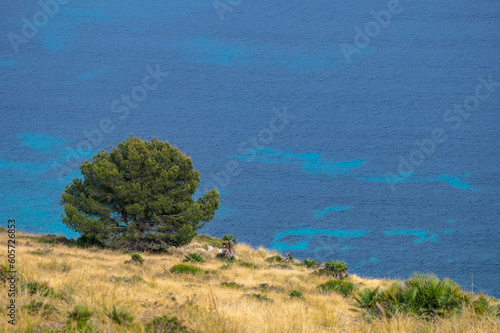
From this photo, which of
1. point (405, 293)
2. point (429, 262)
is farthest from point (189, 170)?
point (429, 262)

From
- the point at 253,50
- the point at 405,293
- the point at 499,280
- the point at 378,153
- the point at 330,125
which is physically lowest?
the point at 405,293

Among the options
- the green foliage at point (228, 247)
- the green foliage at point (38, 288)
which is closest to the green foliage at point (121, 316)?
the green foliage at point (38, 288)

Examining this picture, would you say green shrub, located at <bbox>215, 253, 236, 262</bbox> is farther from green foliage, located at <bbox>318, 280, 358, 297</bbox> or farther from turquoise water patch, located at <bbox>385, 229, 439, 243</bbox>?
turquoise water patch, located at <bbox>385, 229, 439, 243</bbox>

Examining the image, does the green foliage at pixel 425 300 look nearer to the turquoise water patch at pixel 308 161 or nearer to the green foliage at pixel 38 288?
the green foliage at pixel 38 288

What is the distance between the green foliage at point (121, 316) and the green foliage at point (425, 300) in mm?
4604

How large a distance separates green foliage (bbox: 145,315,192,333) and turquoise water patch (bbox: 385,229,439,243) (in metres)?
45.1

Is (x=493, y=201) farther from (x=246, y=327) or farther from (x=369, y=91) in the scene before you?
(x=246, y=327)

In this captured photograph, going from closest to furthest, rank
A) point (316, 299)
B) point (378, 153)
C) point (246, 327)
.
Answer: point (246, 327)
point (316, 299)
point (378, 153)

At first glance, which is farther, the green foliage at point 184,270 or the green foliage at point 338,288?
the green foliage at point 184,270

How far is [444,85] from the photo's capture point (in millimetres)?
63062

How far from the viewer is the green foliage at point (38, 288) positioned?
7.30 m

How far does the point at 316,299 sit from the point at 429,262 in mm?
34636

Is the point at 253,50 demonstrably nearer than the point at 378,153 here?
No

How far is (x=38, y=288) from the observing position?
7457mm
